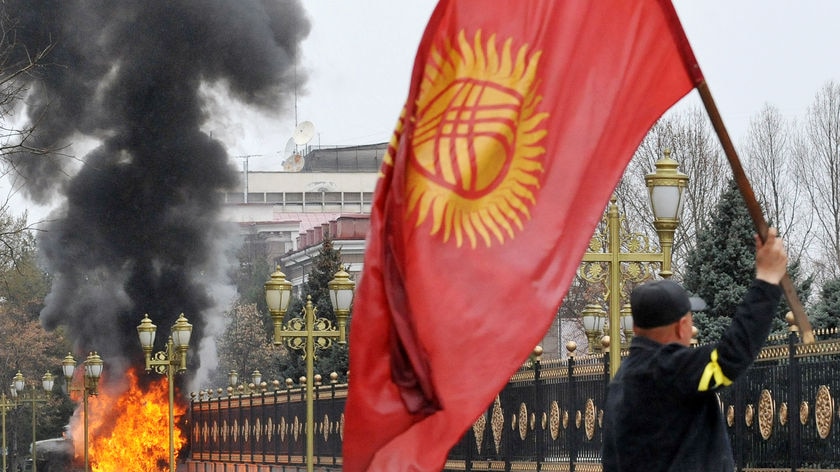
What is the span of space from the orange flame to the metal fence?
605 inches

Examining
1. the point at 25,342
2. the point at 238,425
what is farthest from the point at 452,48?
the point at 25,342

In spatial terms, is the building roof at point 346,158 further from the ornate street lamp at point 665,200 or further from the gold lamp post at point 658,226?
the ornate street lamp at point 665,200

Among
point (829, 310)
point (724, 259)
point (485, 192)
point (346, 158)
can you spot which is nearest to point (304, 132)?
point (346, 158)

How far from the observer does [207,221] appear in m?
51.2

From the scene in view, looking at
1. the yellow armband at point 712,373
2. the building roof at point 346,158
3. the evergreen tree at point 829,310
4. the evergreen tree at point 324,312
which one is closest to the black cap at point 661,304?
the yellow armband at point 712,373

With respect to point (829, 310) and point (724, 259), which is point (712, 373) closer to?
point (829, 310)

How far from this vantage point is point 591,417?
17531 mm

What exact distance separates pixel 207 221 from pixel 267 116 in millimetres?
3875

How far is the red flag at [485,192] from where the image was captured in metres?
6.92

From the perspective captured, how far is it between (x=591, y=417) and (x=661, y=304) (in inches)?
488

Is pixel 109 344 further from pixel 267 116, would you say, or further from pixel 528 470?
pixel 528 470

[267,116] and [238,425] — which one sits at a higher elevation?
[267,116]

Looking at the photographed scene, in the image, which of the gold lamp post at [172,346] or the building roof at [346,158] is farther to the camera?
the building roof at [346,158]

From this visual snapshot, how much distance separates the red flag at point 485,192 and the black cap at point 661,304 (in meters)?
1.45
